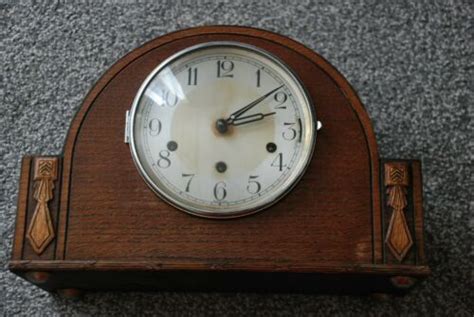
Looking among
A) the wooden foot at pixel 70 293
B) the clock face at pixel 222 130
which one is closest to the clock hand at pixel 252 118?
the clock face at pixel 222 130

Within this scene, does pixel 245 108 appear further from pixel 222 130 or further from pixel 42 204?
pixel 42 204

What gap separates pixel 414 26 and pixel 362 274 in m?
0.41

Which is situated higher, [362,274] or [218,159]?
[218,159]

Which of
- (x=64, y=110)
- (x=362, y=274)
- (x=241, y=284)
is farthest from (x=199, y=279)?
(x=64, y=110)

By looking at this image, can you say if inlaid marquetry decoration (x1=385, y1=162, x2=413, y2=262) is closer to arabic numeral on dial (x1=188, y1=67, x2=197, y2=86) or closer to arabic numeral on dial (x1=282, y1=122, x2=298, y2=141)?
arabic numeral on dial (x1=282, y1=122, x2=298, y2=141)

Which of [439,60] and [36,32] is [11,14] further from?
[439,60]

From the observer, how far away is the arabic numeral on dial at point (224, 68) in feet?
2.76

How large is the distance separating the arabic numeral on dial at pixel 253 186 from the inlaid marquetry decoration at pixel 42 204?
0.64 feet

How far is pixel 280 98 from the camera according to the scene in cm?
83

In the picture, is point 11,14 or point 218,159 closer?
point 218,159

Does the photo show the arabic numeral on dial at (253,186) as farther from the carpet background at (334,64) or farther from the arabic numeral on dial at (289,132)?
the carpet background at (334,64)

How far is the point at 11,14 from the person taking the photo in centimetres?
104

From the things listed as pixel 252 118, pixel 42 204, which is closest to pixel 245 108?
pixel 252 118

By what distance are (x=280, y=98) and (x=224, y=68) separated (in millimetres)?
69
